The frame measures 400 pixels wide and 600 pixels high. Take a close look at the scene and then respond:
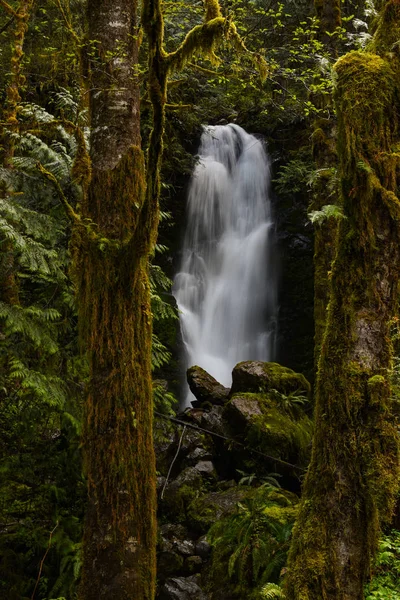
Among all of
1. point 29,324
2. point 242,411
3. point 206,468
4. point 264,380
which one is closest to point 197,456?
point 206,468

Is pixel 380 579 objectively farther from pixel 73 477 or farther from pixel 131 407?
pixel 73 477

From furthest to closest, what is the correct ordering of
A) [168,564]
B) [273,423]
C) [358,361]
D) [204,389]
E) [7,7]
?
[204,389] < [273,423] < [168,564] < [7,7] < [358,361]

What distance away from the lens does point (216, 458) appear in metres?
8.52

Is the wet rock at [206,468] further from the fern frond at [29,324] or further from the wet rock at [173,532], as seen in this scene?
the fern frond at [29,324]

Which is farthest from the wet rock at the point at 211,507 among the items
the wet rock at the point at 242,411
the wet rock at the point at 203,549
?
the wet rock at the point at 242,411

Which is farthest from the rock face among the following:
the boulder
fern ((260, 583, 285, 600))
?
fern ((260, 583, 285, 600))

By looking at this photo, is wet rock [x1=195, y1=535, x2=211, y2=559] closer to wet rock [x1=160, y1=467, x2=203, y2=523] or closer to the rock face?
the rock face

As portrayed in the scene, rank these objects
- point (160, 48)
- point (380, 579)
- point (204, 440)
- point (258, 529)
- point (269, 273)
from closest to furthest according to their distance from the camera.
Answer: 1. point (160, 48)
2. point (380, 579)
3. point (258, 529)
4. point (204, 440)
5. point (269, 273)

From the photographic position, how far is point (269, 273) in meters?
14.4

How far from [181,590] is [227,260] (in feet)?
34.7

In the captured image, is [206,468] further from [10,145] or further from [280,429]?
[10,145]

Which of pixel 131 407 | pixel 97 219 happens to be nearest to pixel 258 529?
pixel 131 407

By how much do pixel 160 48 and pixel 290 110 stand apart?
13672mm

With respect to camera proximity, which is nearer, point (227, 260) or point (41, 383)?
point (41, 383)
